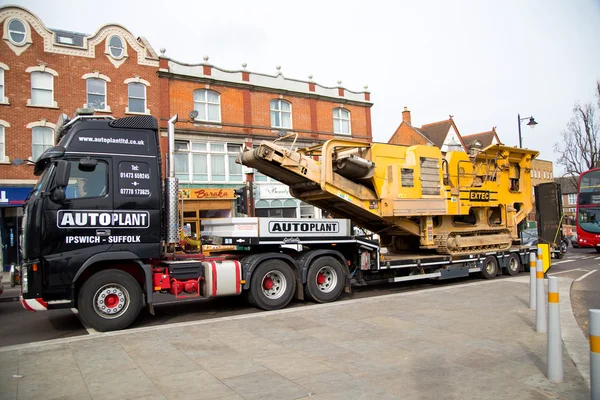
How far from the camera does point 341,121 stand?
28.8 metres

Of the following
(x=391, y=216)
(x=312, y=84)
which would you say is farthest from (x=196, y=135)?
(x=391, y=216)

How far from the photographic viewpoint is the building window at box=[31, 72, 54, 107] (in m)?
20.5

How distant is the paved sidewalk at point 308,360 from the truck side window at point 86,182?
7.48ft

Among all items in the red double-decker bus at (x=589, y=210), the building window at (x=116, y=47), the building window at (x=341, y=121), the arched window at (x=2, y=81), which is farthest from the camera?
the building window at (x=341, y=121)

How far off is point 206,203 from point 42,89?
9.05 meters

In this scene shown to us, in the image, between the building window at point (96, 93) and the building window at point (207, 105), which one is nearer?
the building window at point (96, 93)

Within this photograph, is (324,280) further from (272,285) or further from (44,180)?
(44,180)

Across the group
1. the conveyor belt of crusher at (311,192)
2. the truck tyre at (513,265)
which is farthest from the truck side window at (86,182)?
the truck tyre at (513,265)

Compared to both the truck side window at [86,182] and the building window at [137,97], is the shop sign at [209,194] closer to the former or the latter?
the building window at [137,97]

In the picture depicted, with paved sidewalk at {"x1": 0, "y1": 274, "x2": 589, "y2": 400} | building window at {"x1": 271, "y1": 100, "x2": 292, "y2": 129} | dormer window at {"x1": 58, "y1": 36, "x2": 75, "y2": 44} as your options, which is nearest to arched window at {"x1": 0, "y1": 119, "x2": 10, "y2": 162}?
dormer window at {"x1": 58, "y1": 36, "x2": 75, "y2": 44}

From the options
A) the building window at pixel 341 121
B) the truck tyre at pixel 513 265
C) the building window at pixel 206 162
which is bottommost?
the truck tyre at pixel 513 265

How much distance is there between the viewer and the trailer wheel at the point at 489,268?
493 inches

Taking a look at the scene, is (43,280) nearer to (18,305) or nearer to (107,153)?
(107,153)

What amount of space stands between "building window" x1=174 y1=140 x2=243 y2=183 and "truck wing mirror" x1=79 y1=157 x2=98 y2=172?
608 inches
